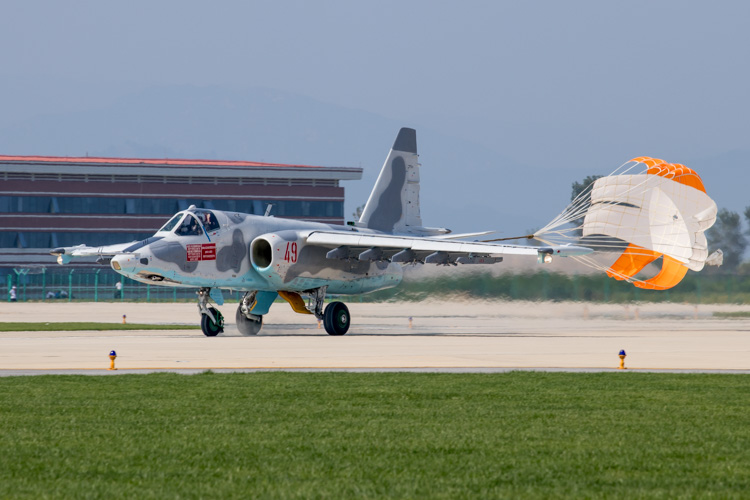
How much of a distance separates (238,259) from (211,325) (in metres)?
2.16

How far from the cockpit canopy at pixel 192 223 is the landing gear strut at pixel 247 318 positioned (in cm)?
356

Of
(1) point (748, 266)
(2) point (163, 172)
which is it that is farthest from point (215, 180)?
(1) point (748, 266)

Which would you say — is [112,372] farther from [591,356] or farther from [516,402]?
[591,356]

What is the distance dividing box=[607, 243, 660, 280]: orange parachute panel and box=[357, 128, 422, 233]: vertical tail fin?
767cm

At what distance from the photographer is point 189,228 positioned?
30484 millimetres

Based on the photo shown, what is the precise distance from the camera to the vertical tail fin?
38409mm

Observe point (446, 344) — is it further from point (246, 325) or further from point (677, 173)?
point (677, 173)

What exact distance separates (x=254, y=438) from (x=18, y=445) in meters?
2.34

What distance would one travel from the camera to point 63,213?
10569 centimetres

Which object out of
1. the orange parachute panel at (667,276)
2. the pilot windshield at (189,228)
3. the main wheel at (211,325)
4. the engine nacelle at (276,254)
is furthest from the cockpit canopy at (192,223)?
the orange parachute panel at (667,276)

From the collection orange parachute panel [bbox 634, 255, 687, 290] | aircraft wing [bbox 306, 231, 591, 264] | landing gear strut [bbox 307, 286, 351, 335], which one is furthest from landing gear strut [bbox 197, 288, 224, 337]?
orange parachute panel [bbox 634, 255, 687, 290]

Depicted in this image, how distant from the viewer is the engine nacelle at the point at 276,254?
31.8m

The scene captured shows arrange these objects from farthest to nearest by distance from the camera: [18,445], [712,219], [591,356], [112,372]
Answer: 1. [712,219]
2. [591,356]
3. [112,372]
4. [18,445]

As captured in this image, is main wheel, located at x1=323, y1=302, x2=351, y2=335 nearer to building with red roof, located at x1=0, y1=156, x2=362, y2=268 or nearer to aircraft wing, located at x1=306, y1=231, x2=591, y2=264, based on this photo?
aircraft wing, located at x1=306, y1=231, x2=591, y2=264
